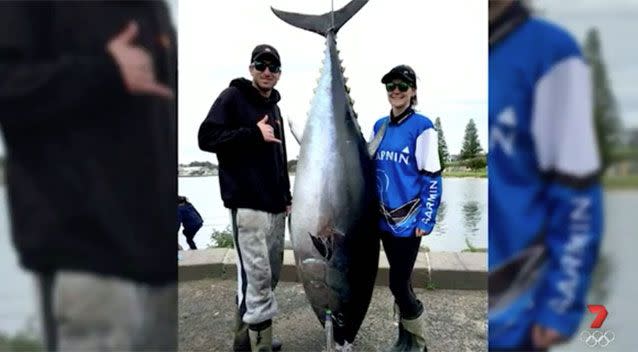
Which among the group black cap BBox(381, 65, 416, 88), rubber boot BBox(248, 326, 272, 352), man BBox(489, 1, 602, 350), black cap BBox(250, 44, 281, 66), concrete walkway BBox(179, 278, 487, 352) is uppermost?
black cap BBox(250, 44, 281, 66)

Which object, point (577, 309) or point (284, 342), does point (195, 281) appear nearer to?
point (284, 342)

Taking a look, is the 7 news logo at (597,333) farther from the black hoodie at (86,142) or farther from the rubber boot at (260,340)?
the rubber boot at (260,340)

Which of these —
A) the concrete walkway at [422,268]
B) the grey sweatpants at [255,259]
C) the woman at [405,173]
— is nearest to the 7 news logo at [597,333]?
the woman at [405,173]

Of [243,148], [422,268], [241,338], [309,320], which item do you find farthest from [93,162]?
[422,268]

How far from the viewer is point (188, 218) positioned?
3422mm

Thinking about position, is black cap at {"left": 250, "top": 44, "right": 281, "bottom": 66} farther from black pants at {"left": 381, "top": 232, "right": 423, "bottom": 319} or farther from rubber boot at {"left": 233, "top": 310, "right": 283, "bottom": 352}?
rubber boot at {"left": 233, "top": 310, "right": 283, "bottom": 352}

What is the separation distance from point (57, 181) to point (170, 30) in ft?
1.82

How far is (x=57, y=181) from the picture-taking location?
1581 mm

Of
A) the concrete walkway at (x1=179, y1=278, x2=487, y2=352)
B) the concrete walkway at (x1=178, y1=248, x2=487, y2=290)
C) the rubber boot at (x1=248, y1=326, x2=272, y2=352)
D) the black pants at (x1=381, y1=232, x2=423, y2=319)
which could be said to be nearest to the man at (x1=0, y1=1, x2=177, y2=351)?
the rubber boot at (x1=248, y1=326, x2=272, y2=352)

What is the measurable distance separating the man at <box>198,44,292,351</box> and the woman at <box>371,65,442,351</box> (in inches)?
22.1

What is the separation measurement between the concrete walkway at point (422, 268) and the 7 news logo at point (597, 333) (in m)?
2.09

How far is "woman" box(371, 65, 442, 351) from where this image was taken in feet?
8.79

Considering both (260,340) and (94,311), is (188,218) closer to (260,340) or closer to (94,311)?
(260,340)

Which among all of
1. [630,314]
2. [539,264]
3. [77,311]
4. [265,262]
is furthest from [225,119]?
[630,314]
